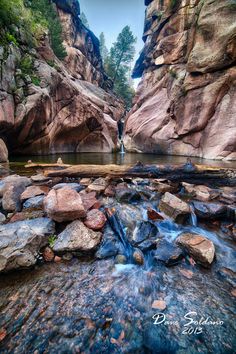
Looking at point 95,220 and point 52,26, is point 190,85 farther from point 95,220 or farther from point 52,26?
point 52,26

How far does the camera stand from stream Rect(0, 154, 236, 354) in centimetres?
161

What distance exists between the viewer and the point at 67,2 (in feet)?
90.3

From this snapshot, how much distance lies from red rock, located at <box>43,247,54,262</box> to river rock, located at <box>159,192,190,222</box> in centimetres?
247

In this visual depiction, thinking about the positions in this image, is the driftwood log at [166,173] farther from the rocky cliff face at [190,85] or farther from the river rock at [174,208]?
the rocky cliff face at [190,85]

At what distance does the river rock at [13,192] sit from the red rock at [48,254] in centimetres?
145

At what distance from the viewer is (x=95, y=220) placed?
10.8ft

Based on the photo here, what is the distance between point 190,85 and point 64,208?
17747mm

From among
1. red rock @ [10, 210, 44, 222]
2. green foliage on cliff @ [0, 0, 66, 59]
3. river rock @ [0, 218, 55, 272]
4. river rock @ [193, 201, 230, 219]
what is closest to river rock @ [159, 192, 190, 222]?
river rock @ [193, 201, 230, 219]

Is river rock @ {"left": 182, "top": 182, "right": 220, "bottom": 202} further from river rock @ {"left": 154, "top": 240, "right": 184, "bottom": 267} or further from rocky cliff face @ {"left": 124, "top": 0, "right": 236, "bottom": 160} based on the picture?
rocky cliff face @ {"left": 124, "top": 0, "right": 236, "bottom": 160}

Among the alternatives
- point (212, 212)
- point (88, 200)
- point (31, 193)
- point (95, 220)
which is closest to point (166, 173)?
point (212, 212)

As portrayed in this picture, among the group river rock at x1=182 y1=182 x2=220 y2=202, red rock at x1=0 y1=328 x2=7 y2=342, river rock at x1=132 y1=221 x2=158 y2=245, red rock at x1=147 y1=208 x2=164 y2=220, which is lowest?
red rock at x1=0 y1=328 x2=7 y2=342

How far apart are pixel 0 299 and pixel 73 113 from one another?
17395 mm

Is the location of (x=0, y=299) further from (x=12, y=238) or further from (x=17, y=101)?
(x=17, y=101)

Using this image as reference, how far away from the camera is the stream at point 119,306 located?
1606mm
